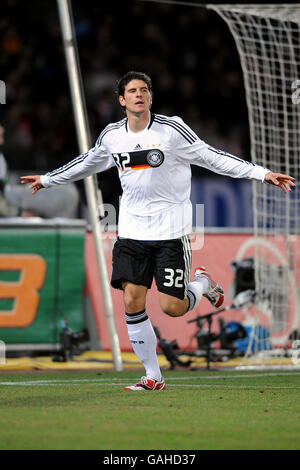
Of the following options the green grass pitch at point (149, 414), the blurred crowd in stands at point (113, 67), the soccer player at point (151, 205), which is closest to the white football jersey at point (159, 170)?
the soccer player at point (151, 205)

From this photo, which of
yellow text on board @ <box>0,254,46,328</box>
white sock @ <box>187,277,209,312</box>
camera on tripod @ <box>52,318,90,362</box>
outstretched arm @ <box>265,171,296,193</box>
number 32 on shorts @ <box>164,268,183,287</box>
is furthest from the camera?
yellow text on board @ <box>0,254,46,328</box>

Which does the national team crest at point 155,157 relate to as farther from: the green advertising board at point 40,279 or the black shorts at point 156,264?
the green advertising board at point 40,279

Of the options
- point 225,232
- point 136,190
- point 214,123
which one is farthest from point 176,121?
point 214,123

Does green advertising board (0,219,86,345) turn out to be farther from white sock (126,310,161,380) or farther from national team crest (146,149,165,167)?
national team crest (146,149,165,167)

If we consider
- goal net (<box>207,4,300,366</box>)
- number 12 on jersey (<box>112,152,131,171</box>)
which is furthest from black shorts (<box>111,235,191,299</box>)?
goal net (<box>207,4,300,366</box>)

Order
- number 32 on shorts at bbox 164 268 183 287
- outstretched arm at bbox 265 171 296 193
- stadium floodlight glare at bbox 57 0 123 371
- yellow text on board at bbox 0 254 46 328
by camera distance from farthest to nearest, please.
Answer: yellow text on board at bbox 0 254 46 328, stadium floodlight glare at bbox 57 0 123 371, number 32 on shorts at bbox 164 268 183 287, outstretched arm at bbox 265 171 296 193

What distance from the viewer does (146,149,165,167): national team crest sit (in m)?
7.16

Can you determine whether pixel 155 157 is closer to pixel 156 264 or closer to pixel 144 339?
pixel 156 264

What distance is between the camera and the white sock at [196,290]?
7.47 m

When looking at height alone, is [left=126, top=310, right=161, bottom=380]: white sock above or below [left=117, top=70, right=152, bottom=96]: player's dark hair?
below

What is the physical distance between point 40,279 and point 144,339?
149 inches

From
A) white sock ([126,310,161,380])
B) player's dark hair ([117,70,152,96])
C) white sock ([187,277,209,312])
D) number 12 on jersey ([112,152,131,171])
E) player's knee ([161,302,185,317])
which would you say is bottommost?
white sock ([126,310,161,380])

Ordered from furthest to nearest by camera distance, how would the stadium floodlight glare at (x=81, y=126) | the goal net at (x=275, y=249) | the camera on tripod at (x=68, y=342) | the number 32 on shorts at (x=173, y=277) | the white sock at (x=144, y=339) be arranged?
1. the goal net at (x=275, y=249)
2. the camera on tripod at (x=68, y=342)
3. the stadium floodlight glare at (x=81, y=126)
4. the white sock at (x=144, y=339)
5. the number 32 on shorts at (x=173, y=277)

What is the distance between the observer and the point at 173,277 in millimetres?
7137
